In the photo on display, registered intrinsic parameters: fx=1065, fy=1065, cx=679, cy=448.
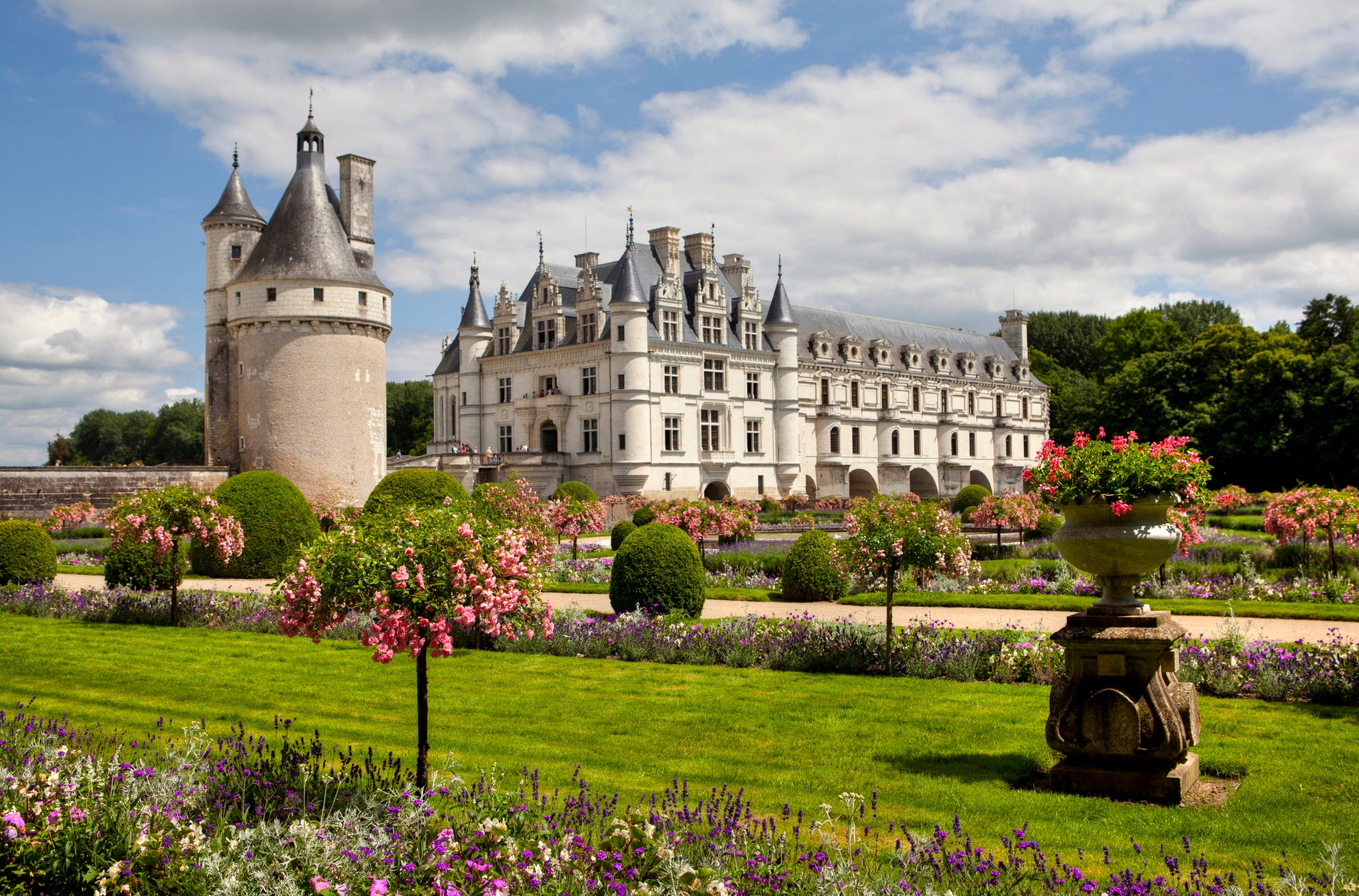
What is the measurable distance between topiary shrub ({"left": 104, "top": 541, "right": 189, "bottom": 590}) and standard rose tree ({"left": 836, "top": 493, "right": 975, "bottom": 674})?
11831 millimetres

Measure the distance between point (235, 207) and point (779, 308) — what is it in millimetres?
23668

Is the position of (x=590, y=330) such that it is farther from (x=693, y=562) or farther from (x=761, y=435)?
(x=693, y=562)

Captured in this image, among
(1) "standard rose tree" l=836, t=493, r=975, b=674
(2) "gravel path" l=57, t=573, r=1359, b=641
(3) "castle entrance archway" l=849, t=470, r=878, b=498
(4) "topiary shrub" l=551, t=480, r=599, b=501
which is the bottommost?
(2) "gravel path" l=57, t=573, r=1359, b=641

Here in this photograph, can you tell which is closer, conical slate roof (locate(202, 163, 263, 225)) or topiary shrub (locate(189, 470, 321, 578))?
topiary shrub (locate(189, 470, 321, 578))


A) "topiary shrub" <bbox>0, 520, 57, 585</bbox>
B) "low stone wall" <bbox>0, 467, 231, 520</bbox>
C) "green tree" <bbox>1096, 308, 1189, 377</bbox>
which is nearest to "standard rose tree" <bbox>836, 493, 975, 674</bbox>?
"topiary shrub" <bbox>0, 520, 57, 585</bbox>

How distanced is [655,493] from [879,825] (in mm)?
36882

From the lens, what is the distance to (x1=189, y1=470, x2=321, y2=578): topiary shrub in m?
20.8

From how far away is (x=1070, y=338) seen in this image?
76.4 m

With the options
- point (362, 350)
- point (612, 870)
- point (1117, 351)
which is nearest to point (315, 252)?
point (362, 350)

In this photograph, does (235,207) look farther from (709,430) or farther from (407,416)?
Answer: (407,416)

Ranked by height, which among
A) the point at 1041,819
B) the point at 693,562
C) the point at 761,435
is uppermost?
the point at 761,435

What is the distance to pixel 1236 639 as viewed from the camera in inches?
392

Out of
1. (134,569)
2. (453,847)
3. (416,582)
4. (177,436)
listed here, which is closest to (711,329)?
(134,569)

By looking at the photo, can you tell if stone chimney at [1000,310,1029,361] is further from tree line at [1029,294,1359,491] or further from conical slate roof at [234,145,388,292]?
conical slate roof at [234,145,388,292]
